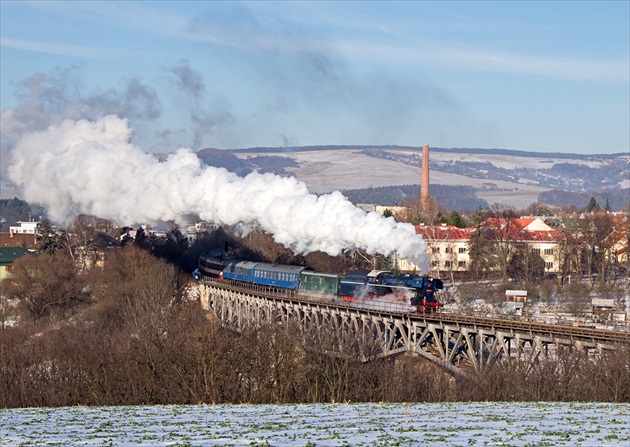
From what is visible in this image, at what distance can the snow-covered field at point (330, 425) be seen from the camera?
88.1 feet

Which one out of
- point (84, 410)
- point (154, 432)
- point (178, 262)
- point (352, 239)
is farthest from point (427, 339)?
point (178, 262)

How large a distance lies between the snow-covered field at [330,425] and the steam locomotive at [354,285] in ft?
76.4

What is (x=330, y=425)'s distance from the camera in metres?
30.6

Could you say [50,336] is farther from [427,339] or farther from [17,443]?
[17,443]

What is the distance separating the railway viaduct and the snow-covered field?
1240 centimetres

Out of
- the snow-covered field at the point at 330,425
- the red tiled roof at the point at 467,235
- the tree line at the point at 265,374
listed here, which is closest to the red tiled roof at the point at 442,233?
the red tiled roof at the point at 467,235

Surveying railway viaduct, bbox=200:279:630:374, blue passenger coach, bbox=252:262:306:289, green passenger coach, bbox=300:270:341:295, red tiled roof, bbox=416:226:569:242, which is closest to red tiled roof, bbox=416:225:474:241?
red tiled roof, bbox=416:226:569:242

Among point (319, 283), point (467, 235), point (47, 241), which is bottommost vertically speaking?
point (319, 283)

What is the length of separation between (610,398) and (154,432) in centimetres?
2232

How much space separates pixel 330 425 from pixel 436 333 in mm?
27924

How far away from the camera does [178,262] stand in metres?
124

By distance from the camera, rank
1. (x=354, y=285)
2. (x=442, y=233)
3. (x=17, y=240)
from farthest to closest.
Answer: (x=17, y=240)
(x=442, y=233)
(x=354, y=285)

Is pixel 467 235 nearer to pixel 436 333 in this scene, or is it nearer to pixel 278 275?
pixel 278 275

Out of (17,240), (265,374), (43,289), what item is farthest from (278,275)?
(17,240)
